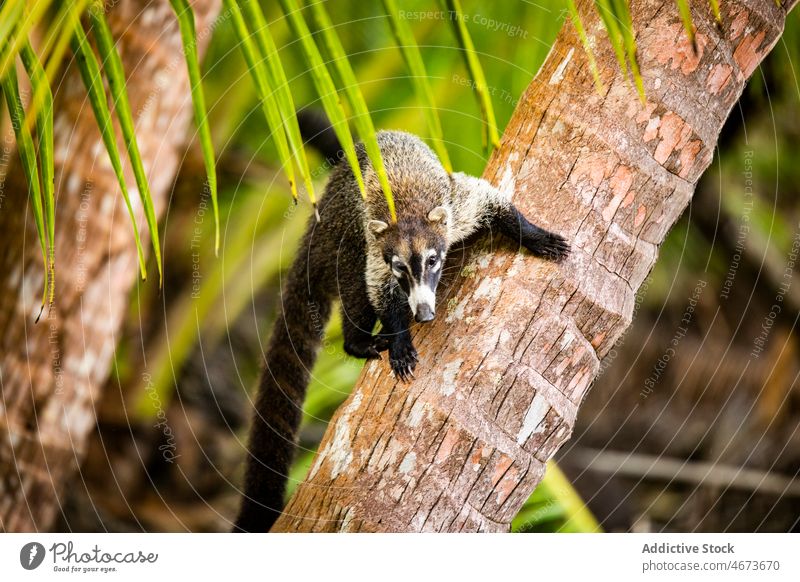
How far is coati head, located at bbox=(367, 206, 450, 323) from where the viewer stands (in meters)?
1.80

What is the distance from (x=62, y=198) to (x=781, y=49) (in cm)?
237

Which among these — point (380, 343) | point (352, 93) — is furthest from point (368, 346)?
point (352, 93)

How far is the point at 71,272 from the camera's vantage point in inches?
92.7

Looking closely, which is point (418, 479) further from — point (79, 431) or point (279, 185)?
point (279, 185)

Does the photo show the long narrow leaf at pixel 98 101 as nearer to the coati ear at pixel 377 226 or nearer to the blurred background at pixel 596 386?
the coati ear at pixel 377 226

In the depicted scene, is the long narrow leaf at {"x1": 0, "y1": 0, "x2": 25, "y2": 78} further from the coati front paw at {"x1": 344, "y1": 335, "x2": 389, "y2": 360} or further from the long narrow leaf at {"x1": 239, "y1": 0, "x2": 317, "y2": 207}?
the coati front paw at {"x1": 344, "y1": 335, "x2": 389, "y2": 360}

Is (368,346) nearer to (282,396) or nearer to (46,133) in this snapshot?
(282,396)

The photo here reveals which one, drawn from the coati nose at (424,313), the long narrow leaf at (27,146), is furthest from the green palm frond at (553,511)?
the long narrow leaf at (27,146)

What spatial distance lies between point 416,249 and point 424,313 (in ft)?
0.98

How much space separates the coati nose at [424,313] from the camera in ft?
5.45

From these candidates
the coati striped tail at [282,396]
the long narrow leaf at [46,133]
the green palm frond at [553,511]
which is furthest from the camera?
the coati striped tail at [282,396]

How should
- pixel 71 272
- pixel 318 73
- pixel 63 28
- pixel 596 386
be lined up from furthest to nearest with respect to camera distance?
pixel 596 386
pixel 71 272
pixel 63 28
pixel 318 73
